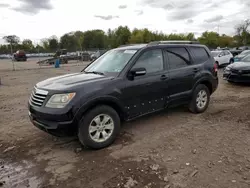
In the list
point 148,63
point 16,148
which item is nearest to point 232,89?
point 148,63

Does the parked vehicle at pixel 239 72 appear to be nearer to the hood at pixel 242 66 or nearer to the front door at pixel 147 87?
the hood at pixel 242 66

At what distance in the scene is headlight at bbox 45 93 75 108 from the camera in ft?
11.5

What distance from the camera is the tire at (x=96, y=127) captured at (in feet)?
11.9

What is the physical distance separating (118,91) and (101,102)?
38cm

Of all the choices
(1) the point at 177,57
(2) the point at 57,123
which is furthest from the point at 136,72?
(2) the point at 57,123

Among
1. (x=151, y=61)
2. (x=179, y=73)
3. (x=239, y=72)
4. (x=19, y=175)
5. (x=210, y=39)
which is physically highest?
(x=210, y=39)

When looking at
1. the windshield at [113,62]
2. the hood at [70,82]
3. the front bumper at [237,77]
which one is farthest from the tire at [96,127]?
the front bumper at [237,77]

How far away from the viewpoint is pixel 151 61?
4.57 m

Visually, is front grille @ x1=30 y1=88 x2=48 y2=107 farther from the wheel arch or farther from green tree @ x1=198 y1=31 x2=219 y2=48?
green tree @ x1=198 y1=31 x2=219 y2=48

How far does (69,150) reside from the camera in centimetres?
391

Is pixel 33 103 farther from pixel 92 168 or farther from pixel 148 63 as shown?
pixel 148 63

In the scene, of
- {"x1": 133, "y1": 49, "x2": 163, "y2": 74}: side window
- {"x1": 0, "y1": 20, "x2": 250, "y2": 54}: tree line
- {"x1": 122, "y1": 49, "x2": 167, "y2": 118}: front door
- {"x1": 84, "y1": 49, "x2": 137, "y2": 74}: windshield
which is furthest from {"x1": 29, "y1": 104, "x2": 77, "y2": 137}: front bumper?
{"x1": 0, "y1": 20, "x2": 250, "y2": 54}: tree line

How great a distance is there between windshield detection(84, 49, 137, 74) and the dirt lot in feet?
4.40

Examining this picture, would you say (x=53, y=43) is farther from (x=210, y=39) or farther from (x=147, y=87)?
(x=147, y=87)
